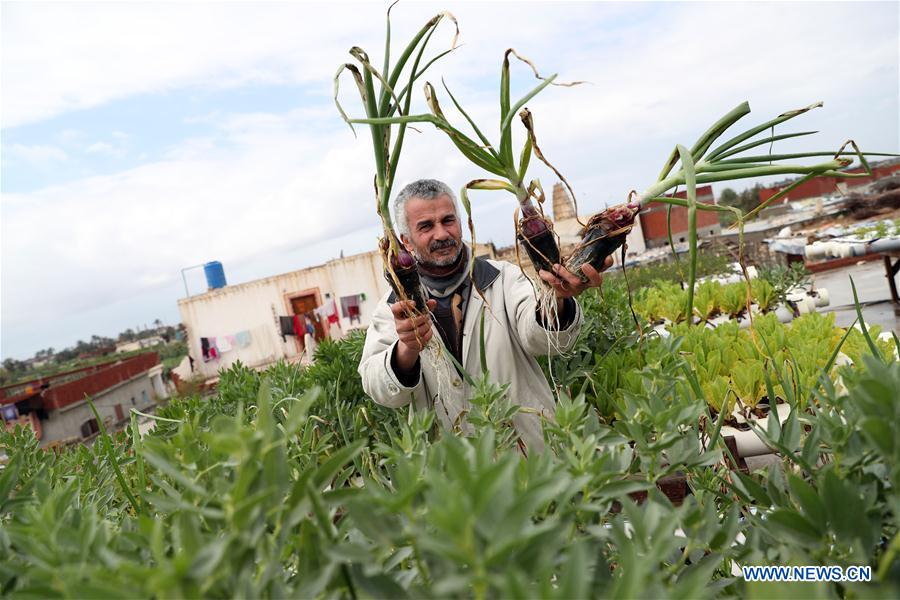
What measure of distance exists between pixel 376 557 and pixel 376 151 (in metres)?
0.97

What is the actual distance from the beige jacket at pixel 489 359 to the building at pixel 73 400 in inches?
448

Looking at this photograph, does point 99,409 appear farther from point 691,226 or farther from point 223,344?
point 691,226

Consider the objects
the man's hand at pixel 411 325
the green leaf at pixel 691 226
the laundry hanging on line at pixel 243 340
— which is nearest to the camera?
the green leaf at pixel 691 226

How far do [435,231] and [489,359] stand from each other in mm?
591

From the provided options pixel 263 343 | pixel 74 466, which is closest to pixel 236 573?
pixel 74 466

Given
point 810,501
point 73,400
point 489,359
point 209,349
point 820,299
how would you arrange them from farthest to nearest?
point 209,349
point 73,400
point 820,299
point 489,359
point 810,501

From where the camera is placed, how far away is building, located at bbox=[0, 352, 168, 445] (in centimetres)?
1476

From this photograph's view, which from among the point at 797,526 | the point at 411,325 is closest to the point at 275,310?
the point at 411,325

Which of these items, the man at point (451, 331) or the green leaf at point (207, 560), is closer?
the green leaf at point (207, 560)

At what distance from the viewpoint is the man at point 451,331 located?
80.0 inches

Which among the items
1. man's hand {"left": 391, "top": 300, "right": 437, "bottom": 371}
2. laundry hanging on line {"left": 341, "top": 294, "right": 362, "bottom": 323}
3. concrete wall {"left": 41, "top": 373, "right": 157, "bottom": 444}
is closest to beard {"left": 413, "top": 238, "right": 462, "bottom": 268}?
man's hand {"left": 391, "top": 300, "right": 437, "bottom": 371}

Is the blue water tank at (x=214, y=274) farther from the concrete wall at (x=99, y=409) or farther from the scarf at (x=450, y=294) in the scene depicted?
the scarf at (x=450, y=294)

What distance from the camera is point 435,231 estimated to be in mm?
2365

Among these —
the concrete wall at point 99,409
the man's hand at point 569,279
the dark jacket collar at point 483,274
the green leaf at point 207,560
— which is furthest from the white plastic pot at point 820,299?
the concrete wall at point 99,409
